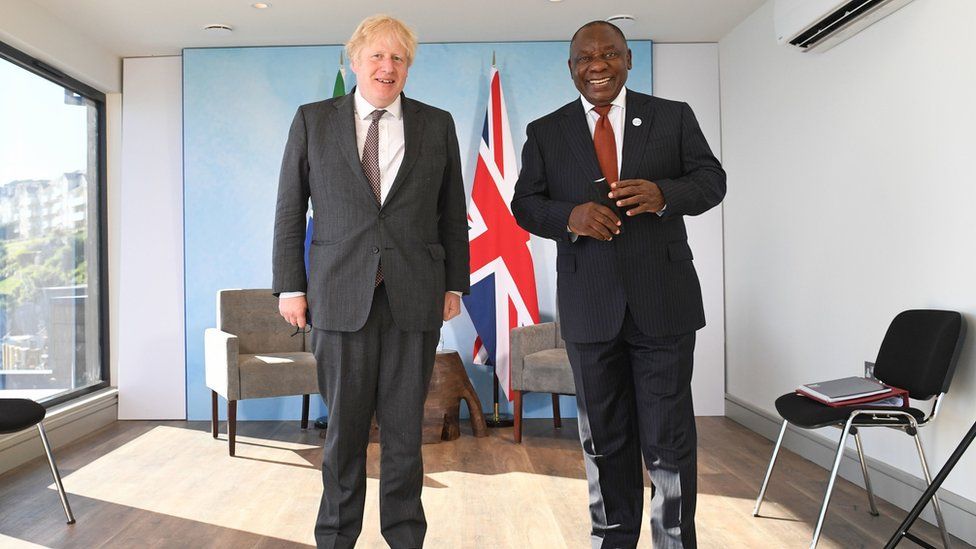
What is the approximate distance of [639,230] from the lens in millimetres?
2053

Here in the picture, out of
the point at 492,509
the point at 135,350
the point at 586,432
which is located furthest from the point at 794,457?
the point at 135,350

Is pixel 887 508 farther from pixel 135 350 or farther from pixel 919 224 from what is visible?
pixel 135 350

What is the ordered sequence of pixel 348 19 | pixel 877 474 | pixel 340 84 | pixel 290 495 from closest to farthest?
pixel 877 474
pixel 290 495
pixel 348 19
pixel 340 84

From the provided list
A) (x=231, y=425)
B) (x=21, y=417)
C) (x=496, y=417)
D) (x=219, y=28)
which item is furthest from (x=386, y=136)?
(x=219, y=28)

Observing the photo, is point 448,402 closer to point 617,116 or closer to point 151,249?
point 151,249

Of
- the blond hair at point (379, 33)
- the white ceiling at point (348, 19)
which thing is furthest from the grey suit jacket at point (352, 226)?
the white ceiling at point (348, 19)

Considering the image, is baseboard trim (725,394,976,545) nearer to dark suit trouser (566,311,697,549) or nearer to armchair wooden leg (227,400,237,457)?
dark suit trouser (566,311,697,549)

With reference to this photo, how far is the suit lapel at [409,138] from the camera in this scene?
2176 millimetres

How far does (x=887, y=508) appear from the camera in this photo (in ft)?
10.6

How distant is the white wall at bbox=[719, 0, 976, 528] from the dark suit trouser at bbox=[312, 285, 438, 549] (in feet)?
6.83

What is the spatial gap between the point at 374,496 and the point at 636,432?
5.67 feet

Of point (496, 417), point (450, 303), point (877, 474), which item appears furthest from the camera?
point (496, 417)

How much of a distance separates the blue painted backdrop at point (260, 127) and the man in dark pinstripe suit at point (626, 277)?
3.28 meters

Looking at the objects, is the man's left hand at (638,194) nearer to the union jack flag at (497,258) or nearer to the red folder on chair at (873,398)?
the red folder on chair at (873,398)
